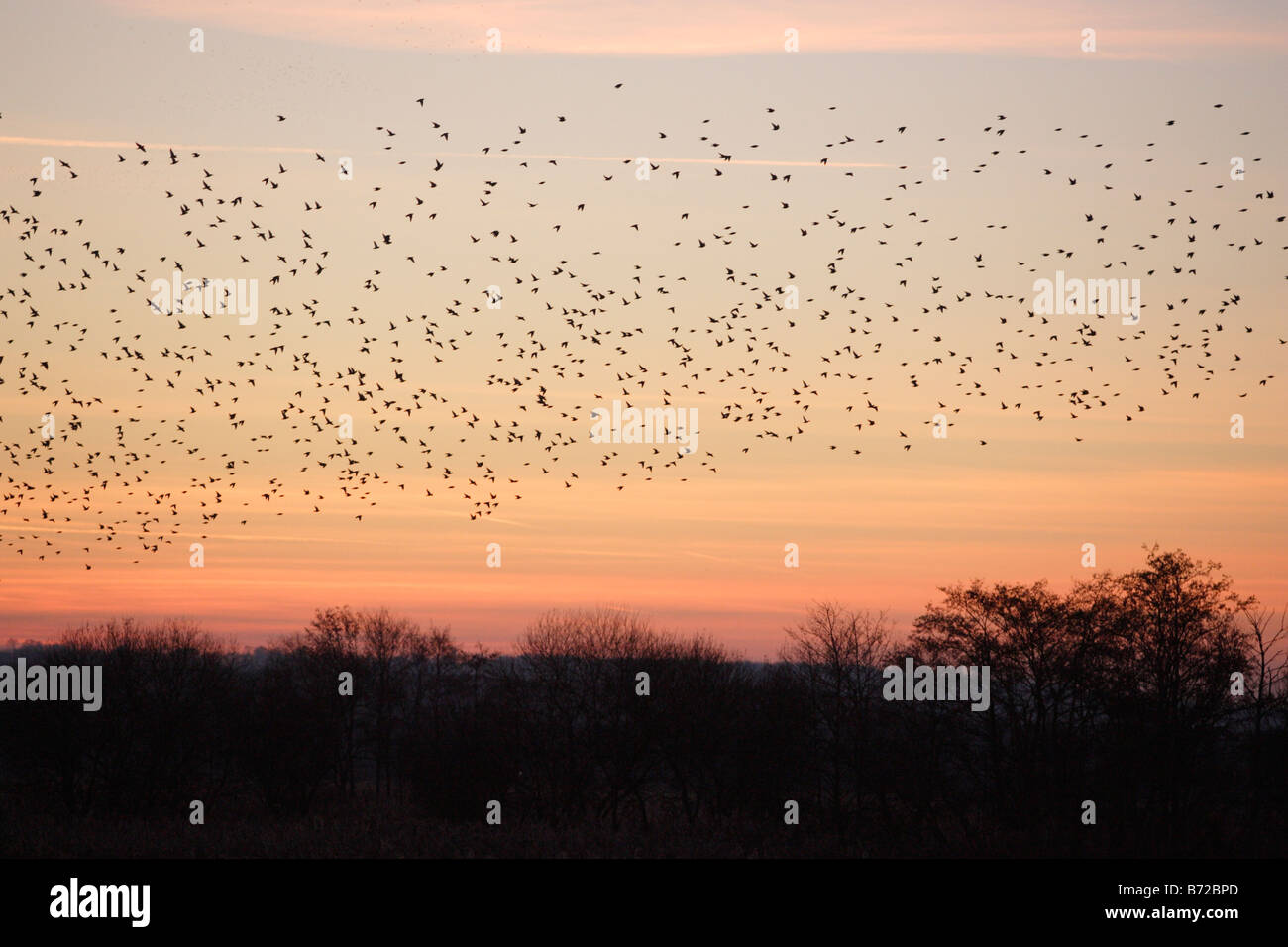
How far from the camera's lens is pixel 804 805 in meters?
62.6

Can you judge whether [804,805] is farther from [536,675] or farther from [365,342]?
[365,342]
